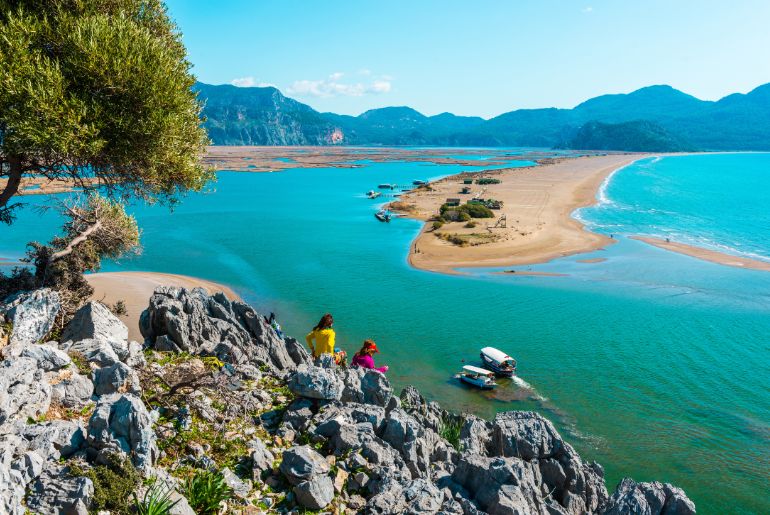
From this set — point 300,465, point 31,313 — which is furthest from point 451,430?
point 31,313

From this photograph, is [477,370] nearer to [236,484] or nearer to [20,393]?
[236,484]

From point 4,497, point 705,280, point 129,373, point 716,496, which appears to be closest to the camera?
point 4,497

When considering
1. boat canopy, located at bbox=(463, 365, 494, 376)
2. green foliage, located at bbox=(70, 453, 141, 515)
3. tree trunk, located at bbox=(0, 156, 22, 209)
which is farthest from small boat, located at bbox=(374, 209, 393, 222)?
green foliage, located at bbox=(70, 453, 141, 515)

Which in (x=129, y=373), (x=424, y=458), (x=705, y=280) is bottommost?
(x=705, y=280)

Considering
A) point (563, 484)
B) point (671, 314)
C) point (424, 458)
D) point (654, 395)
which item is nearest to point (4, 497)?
point (424, 458)

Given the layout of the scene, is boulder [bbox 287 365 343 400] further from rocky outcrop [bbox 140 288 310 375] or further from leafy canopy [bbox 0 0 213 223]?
leafy canopy [bbox 0 0 213 223]

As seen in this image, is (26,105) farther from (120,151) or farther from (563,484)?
(563,484)

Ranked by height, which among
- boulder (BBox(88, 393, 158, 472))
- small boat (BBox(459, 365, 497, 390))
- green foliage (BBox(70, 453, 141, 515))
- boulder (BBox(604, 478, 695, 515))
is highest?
boulder (BBox(88, 393, 158, 472))
